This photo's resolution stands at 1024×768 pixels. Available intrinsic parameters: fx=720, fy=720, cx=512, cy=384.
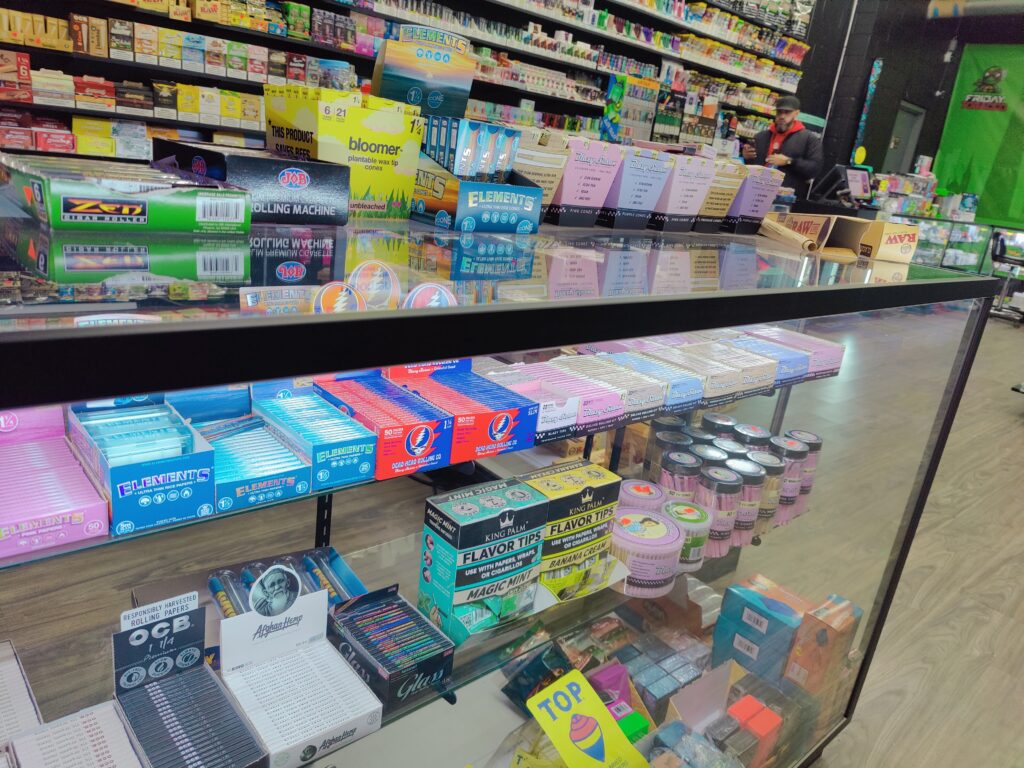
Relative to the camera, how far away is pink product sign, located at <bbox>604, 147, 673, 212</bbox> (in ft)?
4.97

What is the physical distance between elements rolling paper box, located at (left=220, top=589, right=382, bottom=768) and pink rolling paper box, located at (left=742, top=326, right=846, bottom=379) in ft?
4.24

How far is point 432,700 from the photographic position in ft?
3.44

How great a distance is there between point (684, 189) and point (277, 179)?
1.01 metres

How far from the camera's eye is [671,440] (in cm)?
186

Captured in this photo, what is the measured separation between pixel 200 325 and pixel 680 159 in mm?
1309

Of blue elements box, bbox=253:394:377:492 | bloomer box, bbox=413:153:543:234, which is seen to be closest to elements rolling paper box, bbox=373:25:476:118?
bloomer box, bbox=413:153:543:234

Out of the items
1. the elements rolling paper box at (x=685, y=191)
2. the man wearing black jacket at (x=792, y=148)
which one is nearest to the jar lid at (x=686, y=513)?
the elements rolling paper box at (x=685, y=191)

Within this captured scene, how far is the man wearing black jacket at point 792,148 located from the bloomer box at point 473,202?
5357 millimetres

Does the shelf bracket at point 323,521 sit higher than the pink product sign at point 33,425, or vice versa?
the pink product sign at point 33,425

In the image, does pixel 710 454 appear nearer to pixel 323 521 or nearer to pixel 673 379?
pixel 673 379

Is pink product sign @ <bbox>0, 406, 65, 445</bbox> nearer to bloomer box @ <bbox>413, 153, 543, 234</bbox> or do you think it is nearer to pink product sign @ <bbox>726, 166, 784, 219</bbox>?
bloomer box @ <bbox>413, 153, 543, 234</bbox>

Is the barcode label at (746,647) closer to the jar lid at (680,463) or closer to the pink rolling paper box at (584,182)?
the jar lid at (680,463)

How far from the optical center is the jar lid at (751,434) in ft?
6.52

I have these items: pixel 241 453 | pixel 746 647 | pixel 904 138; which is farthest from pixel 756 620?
pixel 904 138
